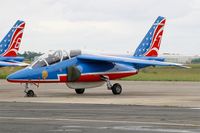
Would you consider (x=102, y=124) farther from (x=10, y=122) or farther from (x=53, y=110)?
(x=53, y=110)

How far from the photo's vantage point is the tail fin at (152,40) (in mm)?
34406

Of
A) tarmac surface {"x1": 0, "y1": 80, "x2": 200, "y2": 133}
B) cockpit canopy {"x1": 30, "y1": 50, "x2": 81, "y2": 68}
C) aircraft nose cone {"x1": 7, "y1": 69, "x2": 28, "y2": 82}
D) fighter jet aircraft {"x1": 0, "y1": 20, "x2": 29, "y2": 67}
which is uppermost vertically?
fighter jet aircraft {"x1": 0, "y1": 20, "x2": 29, "y2": 67}

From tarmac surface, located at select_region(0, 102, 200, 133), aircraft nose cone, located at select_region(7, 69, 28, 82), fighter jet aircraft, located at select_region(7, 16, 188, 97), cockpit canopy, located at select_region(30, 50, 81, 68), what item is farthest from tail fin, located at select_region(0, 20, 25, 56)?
tarmac surface, located at select_region(0, 102, 200, 133)

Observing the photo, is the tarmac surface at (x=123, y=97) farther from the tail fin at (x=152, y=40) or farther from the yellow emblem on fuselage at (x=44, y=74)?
the tail fin at (x=152, y=40)

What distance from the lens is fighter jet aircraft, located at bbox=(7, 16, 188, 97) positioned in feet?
91.9

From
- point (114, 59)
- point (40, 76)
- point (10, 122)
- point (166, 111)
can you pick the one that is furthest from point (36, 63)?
point (10, 122)

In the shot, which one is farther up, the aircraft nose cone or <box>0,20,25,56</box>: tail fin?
<box>0,20,25,56</box>: tail fin

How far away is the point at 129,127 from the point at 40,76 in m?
14.6

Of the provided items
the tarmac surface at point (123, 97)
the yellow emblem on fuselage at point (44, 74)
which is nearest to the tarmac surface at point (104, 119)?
the tarmac surface at point (123, 97)

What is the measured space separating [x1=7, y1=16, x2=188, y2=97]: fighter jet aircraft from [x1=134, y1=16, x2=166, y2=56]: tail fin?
2.23m

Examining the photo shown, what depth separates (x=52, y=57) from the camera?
28719 millimetres

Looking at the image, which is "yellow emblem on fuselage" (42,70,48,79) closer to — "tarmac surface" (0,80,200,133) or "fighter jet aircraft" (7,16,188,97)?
"fighter jet aircraft" (7,16,188,97)

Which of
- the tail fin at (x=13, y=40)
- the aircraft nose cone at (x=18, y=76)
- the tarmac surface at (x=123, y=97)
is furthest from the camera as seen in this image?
the tail fin at (x=13, y=40)

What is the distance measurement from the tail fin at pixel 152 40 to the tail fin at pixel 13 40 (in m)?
12.6
